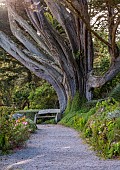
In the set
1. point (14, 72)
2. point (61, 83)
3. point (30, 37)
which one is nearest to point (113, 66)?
point (61, 83)

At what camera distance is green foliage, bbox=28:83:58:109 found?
20519mm

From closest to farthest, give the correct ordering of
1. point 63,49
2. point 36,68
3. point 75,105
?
point 63,49
point 75,105
point 36,68

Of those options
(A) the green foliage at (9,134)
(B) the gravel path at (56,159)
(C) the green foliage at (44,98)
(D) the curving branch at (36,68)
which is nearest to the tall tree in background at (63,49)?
(D) the curving branch at (36,68)

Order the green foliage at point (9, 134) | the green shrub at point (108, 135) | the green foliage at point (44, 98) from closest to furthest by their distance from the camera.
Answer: the green shrub at point (108, 135), the green foliage at point (9, 134), the green foliage at point (44, 98)

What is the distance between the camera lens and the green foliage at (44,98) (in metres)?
→ 20.5

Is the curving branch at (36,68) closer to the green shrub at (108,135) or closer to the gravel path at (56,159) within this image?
the gravel path at (56,159)

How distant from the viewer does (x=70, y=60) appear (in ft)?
51.4

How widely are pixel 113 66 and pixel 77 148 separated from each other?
7550 millimetres

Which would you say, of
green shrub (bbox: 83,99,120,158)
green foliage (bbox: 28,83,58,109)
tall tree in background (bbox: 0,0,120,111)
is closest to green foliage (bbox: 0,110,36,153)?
green shrub (bbox: 83,99,120,158)

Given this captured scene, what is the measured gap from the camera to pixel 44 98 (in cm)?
2077

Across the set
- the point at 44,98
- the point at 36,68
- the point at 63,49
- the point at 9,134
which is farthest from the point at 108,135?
the point at 44,98

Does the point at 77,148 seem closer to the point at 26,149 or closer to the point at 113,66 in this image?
the point at 26,149

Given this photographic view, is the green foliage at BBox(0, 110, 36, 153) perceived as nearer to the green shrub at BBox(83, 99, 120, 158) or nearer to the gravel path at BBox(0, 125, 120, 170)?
the gravel path at BBox(0, 125, 120, 170)

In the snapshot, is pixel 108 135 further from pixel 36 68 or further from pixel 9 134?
pixel 36 68
